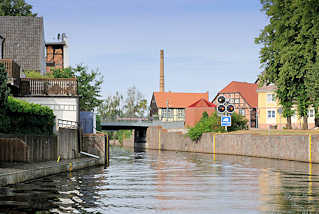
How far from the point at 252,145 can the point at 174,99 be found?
252 feet

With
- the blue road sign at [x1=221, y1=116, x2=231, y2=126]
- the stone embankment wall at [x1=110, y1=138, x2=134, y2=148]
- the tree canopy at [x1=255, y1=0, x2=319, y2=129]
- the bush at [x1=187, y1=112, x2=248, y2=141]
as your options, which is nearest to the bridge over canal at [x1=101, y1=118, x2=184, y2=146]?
the stone embankment wall at [x1=110, y1=138, x2=134, y2=148]

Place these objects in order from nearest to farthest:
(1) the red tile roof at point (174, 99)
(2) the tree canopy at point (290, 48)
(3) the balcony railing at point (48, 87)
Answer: (3) the balcony railing at point (48, 87)
(2) the tree canopy at point (290, 48)
(1) the red tile roof at point (174, 99)

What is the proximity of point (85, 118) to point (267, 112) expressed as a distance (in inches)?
1947

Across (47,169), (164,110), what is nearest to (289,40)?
(47,169)

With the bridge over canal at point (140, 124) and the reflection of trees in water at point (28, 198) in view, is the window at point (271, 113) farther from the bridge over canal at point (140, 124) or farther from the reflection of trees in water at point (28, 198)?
the reflection of trees in water at point (28, 198)

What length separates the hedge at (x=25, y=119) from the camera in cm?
2866

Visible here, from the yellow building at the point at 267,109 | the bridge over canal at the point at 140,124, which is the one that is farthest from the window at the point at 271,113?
the bridge over canal at the point at 140,124

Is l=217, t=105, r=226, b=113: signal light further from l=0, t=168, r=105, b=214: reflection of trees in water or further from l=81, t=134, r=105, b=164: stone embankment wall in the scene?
l=0, t=168, r=105, b=214: reflection of trees in water

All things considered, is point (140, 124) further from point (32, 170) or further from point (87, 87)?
point (32, 170)

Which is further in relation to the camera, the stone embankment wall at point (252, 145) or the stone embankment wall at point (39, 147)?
the stone embankment wall at point (252, 145)

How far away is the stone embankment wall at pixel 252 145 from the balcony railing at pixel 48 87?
59.2 feet

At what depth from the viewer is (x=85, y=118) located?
43.6 meters

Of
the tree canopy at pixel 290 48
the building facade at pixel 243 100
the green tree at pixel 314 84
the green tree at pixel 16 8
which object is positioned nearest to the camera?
the green tree at pixel 314 84

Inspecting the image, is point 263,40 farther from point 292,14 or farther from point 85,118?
point 85,118
